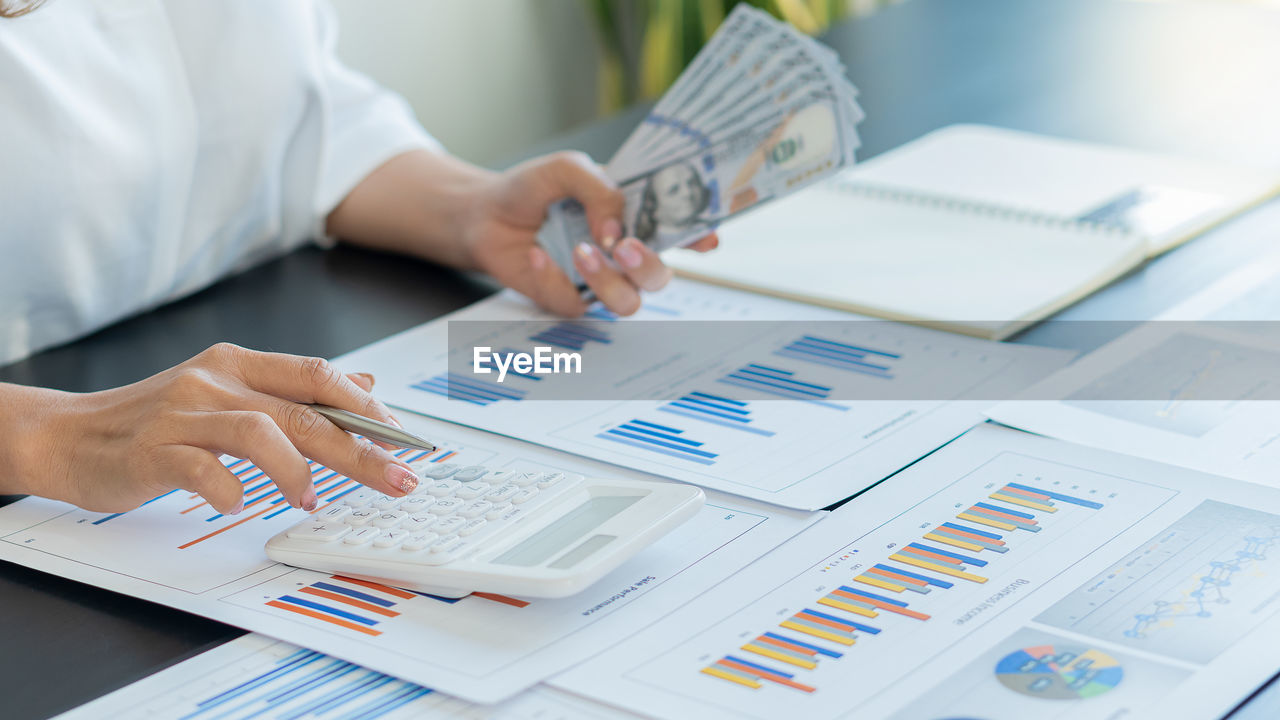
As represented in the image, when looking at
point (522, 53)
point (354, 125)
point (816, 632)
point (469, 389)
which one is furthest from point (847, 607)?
point (522, 53)

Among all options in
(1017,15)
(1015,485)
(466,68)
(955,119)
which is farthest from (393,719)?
(466,68)

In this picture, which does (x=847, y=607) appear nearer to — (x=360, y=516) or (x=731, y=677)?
(x=731, y=677)

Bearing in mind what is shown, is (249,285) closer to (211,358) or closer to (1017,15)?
(211,358)

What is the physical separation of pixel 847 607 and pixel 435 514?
215mm

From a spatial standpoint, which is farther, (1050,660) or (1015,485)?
(1015,485)

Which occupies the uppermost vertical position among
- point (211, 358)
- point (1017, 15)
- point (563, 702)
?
point (1017, 15)

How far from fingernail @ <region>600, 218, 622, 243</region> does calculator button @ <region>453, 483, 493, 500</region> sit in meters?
0.35

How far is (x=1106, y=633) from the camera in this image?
1.94 feet

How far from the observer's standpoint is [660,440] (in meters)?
0.81

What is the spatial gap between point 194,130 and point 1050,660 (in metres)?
0.79

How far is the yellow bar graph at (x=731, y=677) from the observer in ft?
1.87

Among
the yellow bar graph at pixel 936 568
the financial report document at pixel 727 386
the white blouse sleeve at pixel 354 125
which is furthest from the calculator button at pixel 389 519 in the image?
the white blouse sleeve at pixel 354 125

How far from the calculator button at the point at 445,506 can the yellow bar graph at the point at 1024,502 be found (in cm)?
29

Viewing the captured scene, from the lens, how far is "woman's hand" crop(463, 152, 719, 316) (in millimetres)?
1009
